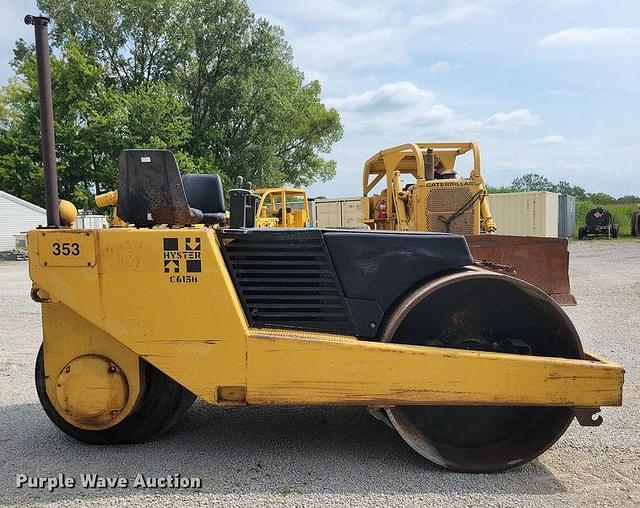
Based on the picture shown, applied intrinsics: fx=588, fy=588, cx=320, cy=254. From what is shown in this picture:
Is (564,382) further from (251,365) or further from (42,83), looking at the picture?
(42,83)

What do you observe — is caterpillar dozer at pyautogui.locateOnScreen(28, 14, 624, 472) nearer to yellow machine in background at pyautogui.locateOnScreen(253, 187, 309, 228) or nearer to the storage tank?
yellow machine in background at pyautogui.locateOnScreen(253, 187, 309, 228)

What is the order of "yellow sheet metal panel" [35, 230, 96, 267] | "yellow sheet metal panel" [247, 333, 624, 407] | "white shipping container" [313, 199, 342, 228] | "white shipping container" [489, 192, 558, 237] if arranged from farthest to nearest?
"white shipping container" [489, 192, 558, 237] → "white shipping container" [313, 199, 342, 228] → "yellow sheet metal panel" [35, 230, 96, 267] → "yellow sheet metal panel" [247, 333, 624, 407]

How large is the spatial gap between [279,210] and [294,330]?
11.2 metres

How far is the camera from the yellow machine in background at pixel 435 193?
10.1m

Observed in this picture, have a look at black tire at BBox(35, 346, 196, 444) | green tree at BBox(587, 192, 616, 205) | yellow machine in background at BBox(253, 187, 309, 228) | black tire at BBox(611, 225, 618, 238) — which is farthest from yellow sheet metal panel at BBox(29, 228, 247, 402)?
green tree at BBox(587, 192, 616, 205)

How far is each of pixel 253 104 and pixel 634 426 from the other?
100ft

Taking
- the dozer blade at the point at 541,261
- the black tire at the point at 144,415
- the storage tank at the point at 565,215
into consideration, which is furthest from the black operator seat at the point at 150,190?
the storage tank at the point at 565,215

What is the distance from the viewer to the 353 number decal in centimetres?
322

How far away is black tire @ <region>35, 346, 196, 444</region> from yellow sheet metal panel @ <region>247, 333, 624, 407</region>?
73cm

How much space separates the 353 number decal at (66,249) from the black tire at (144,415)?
0.76 m

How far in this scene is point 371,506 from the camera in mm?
2852

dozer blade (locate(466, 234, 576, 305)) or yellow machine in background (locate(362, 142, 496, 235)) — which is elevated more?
yellow machine in background (locate(362, 142, 496, 235))

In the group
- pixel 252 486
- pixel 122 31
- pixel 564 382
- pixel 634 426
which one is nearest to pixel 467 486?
pixel 564 382

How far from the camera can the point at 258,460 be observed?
3.39m
